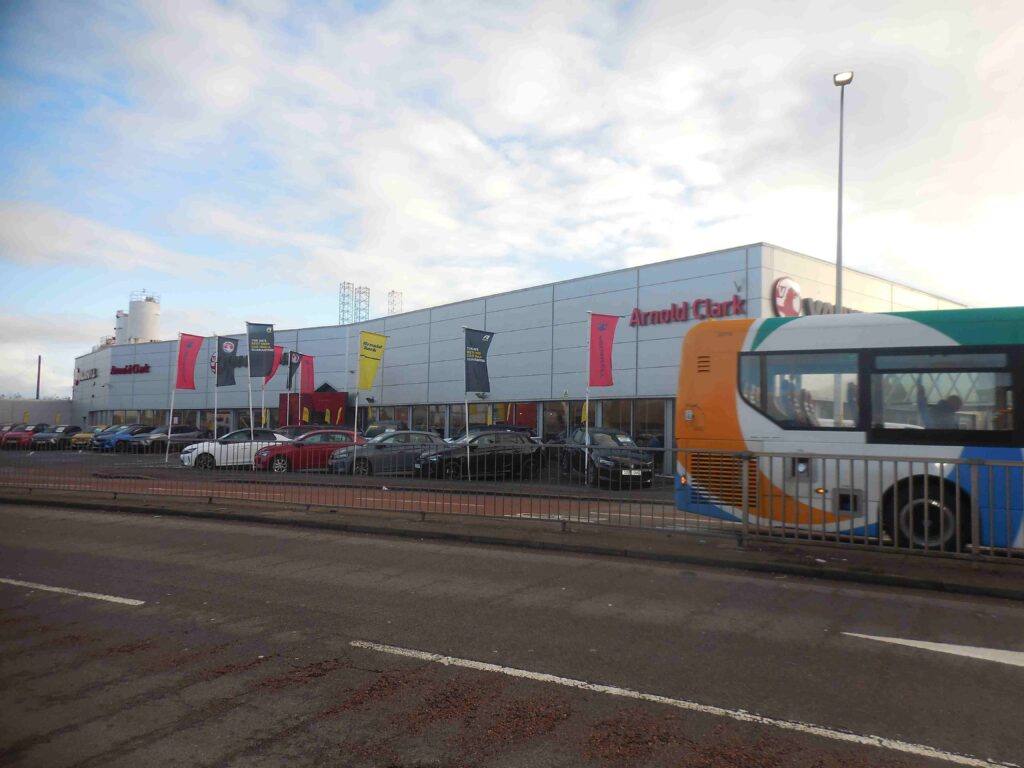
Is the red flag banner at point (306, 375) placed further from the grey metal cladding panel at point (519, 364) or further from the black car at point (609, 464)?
the black car at point (609, 464)

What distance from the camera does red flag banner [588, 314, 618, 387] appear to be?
26547 millimetres

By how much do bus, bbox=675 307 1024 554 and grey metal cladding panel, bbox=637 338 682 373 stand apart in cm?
1770

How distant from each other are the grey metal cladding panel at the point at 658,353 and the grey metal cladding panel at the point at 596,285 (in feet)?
9.36

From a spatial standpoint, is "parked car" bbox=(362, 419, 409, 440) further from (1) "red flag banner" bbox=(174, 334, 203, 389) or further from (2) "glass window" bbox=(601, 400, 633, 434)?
(2) "glass window" bbox=(601, 400, 633, 434)

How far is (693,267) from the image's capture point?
28.0m

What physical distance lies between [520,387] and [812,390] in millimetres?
24992

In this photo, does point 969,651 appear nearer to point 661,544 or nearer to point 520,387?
point 661,544

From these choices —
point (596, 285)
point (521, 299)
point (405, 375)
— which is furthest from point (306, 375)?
point (596, 285)

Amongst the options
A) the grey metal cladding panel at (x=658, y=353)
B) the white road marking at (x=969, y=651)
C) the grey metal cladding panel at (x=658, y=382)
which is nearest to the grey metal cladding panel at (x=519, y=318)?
the grey metal cladding panel at (x=658, y=353)


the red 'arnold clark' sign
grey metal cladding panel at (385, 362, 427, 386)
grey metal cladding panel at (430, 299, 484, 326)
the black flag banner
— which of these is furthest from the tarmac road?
the black flag banner

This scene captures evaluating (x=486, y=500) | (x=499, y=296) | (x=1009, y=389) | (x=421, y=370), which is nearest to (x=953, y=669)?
(x=1009, y=389)

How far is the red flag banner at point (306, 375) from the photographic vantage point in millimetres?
44812

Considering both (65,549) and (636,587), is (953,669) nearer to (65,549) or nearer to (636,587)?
(636,587)

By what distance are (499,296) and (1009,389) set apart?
2886 centimetres
